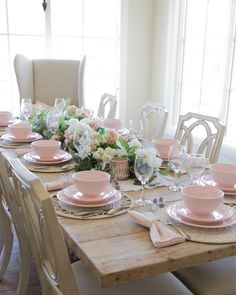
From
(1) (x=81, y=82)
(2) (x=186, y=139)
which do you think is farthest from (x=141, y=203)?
(1) (x=81, y=82)

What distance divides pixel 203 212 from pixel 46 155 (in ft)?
3.08

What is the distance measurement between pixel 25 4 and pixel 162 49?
1506 mm

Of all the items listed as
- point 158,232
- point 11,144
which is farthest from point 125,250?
point 11,144

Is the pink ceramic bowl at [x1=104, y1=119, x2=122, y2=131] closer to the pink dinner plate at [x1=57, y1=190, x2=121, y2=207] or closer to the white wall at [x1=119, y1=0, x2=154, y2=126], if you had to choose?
the pink dinner plate at [x1=57, y1=190, x2=121, y2=207]

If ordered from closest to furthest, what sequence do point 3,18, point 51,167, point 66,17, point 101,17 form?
point 51,167 → point 3,18 → point 66,17 → point 101,17

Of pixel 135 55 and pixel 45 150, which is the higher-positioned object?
pixel 135 55

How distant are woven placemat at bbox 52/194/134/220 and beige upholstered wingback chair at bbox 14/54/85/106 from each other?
2.79 meters

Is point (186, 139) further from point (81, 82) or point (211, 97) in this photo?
point (81, 82)

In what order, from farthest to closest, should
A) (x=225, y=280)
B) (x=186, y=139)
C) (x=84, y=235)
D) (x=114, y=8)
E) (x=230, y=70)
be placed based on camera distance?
(x=114, y=8)
(x=230, y=70)
(x=186, y=139)
(x=225, y=280)
(x=84, y=235)

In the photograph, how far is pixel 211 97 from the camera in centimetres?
357

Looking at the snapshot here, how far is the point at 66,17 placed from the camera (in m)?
4.19

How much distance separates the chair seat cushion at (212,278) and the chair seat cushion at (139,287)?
0.06 m

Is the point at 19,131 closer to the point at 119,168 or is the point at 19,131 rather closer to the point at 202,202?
the point at 119,168

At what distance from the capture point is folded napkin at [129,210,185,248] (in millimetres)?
1085
